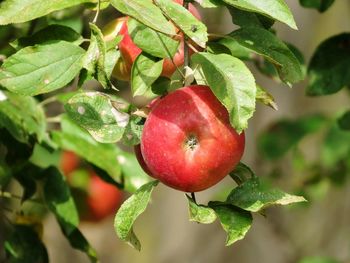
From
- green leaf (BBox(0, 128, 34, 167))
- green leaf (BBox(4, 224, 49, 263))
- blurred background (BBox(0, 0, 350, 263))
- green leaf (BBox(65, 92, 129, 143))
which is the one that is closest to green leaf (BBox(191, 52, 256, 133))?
green leaf (BBox(65, 92, 129, 143))

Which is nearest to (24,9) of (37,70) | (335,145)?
(37,70)

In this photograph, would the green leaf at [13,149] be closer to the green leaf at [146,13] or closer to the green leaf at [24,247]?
the green leaf at [24,247]

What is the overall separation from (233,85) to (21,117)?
0.51 m

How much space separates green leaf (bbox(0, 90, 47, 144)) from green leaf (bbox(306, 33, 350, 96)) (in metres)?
0.49

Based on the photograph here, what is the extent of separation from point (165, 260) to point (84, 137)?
2.40m

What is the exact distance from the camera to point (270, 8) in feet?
3.21

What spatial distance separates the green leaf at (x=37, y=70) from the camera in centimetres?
104

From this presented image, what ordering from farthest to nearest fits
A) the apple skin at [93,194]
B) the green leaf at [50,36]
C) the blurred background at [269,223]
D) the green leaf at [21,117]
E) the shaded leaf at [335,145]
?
1. the blurred background at [269,223]
2. the shaded leaf at [335,145]
3. the apple skin at [93,194]
4. the green leaf at [21,117]
5. the green leaf at [50,36]

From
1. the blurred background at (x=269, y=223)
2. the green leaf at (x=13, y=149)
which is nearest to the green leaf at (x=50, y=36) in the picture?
the green leaf at (x=13, y=149)

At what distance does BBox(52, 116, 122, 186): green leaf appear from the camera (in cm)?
151

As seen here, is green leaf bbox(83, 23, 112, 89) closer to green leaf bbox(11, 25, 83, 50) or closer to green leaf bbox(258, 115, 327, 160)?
green leaf bbox(11, 25, 83, 50)

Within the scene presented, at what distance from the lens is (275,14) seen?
38.4 inches

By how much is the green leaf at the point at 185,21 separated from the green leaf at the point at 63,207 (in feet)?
1.79

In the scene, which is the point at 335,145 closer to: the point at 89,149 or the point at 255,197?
the point at 89,149
